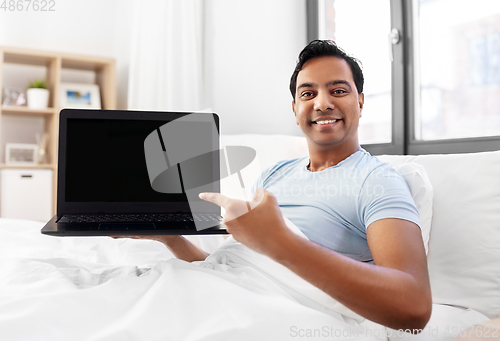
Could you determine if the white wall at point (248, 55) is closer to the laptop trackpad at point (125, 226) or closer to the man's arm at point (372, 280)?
the laptop trackpad at point (125, 226)

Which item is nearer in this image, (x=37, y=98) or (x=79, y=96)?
(x=37, y=98)

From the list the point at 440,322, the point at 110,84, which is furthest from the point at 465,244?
the point at 110,84

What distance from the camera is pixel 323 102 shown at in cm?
109

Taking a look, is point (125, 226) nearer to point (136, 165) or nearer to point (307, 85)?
point (136, 165)

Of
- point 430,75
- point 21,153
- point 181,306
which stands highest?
point 430,75

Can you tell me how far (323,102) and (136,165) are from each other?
0.51m

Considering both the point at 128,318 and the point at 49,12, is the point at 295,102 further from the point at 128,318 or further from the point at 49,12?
the point at 49,12

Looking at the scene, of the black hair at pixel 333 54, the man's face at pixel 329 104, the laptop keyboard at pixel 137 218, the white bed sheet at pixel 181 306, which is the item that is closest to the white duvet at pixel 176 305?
the white bed sheet at pixel 181 306

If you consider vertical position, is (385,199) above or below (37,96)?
below

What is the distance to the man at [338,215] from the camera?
2.14 feet

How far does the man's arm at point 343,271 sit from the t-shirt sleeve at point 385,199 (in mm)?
100

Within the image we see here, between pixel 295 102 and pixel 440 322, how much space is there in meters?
0.66

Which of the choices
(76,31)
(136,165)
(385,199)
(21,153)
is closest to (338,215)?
(385,199)

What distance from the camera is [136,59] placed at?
2.42 meters
